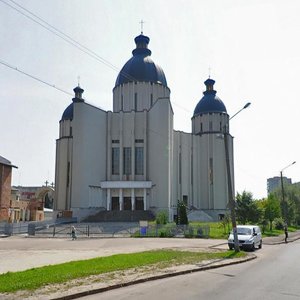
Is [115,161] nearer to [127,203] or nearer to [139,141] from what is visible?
[139,141]

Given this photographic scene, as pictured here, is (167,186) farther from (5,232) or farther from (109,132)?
(5,232)

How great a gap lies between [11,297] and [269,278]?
24.7 ft

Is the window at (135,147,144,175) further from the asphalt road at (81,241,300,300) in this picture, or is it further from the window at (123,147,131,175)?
the asphalt road at (81,241,300,300)

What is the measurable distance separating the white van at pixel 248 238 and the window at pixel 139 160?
124ft

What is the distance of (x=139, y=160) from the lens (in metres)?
63.6

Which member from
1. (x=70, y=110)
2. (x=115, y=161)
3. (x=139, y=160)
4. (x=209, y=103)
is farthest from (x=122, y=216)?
(x=209, y=103)

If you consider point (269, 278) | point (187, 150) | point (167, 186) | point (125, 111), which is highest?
point (125, 111)

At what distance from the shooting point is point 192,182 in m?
70.6

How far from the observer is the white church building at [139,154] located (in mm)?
60906

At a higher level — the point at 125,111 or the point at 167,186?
the point at 125,111

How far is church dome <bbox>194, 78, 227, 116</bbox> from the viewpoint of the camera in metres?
74.8

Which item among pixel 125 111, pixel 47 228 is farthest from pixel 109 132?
pixel 47 228

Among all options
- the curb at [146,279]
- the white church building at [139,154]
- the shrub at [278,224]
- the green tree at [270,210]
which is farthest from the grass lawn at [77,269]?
the white church building at [139,154]

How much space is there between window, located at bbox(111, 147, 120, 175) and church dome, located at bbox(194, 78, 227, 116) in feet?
64.7
